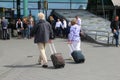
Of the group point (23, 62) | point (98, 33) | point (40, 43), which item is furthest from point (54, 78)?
point (98, 33)

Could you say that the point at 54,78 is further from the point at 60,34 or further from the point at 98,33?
the point at 60,34

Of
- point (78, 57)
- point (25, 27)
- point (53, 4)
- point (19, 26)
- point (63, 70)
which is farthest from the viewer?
point (53, 4)

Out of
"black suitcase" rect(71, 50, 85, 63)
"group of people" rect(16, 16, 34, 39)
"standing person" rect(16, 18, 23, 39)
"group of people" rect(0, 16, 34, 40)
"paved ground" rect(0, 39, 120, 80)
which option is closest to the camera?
"paved ground" rect(0, 39, 120, 80)

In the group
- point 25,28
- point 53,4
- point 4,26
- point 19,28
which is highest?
point 53,4

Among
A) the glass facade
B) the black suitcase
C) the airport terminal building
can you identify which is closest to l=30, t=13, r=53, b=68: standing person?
the black suitcase

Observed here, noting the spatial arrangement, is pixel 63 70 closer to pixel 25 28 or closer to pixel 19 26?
pixel 25 28

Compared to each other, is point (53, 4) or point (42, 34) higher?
point (42, 34)

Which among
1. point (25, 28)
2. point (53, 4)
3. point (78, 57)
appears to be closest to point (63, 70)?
point (78, 57)

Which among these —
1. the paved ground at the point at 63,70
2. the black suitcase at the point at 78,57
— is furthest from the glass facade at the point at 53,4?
the black suitcase at the point at 78,57

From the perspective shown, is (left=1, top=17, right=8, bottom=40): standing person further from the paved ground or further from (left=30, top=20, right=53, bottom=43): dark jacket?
(left=30, top=20, right=53, bottom=43): dark jacket

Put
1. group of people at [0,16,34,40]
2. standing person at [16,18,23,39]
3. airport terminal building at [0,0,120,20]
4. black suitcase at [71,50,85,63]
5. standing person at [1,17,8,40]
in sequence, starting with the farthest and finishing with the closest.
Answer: airport terminal building at [0,0,120,20]
standing person at [16,18,23,39]
group of people at [0,16,34,40]
standing person at [1,17,8,40]
black suitcase at [71,50,85,63]

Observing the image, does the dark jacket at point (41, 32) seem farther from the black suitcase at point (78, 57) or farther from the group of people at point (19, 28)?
the group of people at point (19, 28)

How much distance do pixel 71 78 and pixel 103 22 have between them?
86.5 ft

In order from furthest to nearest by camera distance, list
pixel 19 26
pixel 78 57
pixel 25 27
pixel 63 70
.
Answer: pixel 19 26 < pixel 25 27 < pixel 78 57 < pixel 63 70
